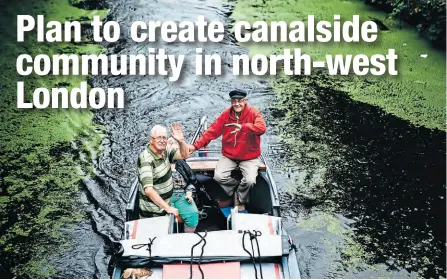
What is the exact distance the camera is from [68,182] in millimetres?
8273

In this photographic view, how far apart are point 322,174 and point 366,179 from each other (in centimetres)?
64

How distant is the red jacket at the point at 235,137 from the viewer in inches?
255

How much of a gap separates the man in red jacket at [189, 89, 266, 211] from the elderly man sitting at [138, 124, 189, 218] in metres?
0.64

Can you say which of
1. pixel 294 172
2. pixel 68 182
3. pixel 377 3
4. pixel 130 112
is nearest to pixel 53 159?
pixel 68 182

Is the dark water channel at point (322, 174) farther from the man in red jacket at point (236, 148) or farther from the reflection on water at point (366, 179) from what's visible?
the man in red jacket at point (236, 148)

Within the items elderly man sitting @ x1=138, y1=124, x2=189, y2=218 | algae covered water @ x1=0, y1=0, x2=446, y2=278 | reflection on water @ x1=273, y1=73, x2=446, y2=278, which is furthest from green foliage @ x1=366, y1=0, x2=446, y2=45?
elderly man sitting @ x1=138, y1=124, x2=189, y2=218

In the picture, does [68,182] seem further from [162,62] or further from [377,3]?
[377,3]

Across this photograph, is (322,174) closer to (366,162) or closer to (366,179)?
(366,179)

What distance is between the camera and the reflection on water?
7.21m

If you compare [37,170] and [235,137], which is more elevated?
[235,137]

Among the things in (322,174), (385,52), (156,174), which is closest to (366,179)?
(322,174)

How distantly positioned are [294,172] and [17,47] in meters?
6.63

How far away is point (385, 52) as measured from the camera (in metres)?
12.0

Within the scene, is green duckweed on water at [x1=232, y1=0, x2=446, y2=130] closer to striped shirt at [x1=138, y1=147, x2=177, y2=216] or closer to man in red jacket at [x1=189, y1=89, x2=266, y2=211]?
man in red jacket at [x1=189, y1=89, x2=266, y2=211]
